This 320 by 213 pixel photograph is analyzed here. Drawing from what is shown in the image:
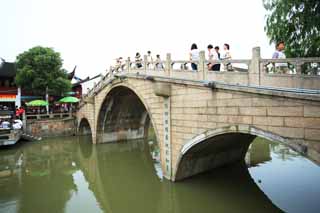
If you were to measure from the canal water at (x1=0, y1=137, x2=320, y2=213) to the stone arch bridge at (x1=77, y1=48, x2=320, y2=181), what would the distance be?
87 centimetres

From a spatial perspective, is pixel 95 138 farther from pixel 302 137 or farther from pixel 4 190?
pixel 302 137

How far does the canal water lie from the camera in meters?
6.12

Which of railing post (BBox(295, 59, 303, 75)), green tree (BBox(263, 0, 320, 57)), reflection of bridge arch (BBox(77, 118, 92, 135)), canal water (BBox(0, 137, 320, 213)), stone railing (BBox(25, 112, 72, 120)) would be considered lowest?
canal water (BBox(0, 137, 320, 213))

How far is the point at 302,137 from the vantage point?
13.0 ft

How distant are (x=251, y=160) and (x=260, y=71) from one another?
6204 mm

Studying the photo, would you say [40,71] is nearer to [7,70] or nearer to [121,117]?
[7,70]

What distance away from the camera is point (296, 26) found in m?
5.70

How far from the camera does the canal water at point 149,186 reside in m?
6.12

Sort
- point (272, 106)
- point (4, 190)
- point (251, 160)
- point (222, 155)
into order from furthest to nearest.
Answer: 1. point (251, 160)
2. point (222, 155)
3. point (4, 190)
4. point (272, 106)

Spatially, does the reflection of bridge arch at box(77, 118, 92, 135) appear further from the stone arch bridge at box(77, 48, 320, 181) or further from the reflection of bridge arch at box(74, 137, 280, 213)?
the stone arch bridge at box(77, 48, 320, 181)

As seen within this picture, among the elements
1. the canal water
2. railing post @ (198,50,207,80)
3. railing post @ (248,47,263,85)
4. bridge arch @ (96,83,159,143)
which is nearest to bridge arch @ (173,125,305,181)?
the canal water

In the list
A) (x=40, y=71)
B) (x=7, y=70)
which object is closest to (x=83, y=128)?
(x=40, y=71)

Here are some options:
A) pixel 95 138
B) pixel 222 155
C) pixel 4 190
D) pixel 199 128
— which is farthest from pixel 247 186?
pixel 95 138

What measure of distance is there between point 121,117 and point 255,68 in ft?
39.7
